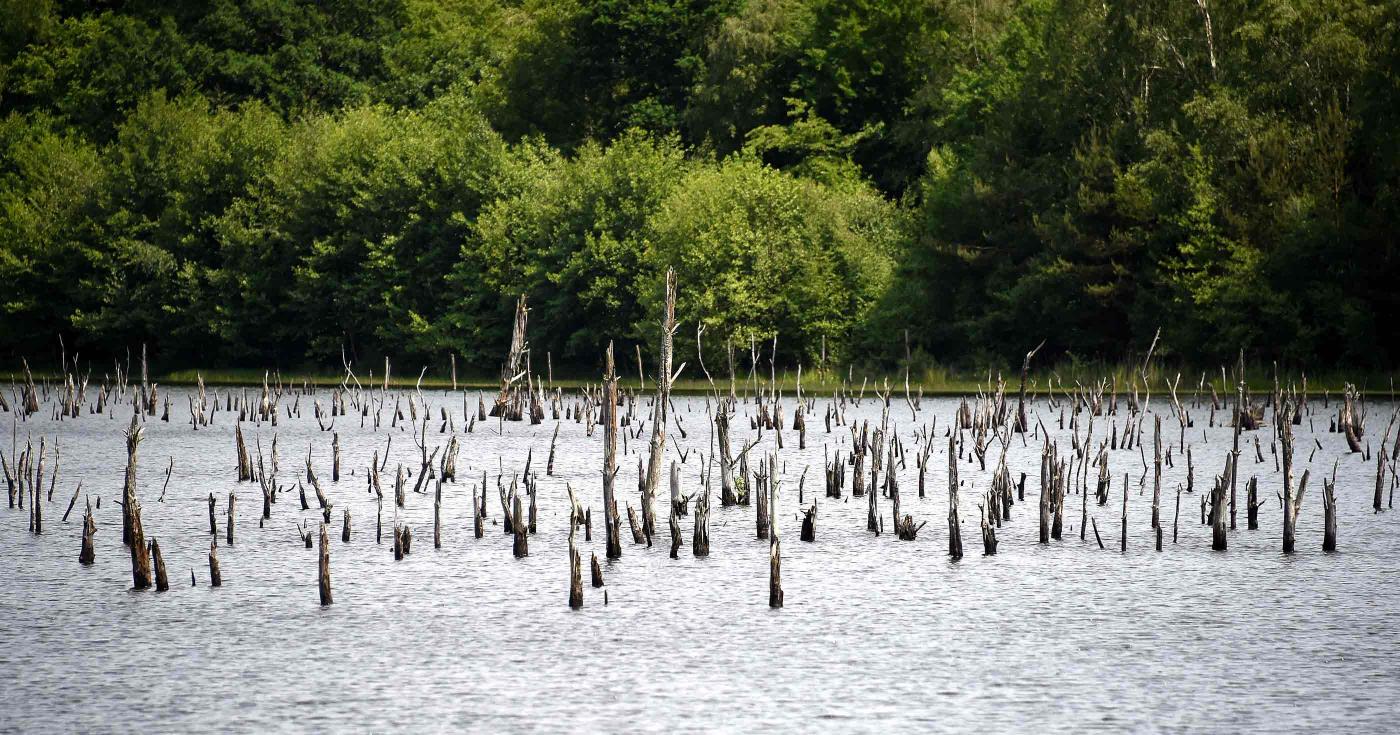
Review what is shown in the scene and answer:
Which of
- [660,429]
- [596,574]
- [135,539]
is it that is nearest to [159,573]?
[135,539]

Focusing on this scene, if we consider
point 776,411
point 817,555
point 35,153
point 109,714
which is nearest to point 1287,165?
point 776,411

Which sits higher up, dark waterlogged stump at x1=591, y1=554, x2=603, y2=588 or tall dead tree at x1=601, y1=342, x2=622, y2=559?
tall dead tree at x1=601, y1=342, x2=622, y2=559

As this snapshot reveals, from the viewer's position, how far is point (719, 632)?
18047 millimetres

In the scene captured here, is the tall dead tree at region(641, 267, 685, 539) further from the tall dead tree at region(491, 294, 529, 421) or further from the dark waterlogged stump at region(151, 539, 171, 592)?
the tall dead tree at region(491, 294, 529, 421)

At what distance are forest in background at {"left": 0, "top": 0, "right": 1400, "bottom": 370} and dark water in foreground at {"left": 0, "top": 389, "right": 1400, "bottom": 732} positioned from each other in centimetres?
3646

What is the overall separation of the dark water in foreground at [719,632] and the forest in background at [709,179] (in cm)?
3646

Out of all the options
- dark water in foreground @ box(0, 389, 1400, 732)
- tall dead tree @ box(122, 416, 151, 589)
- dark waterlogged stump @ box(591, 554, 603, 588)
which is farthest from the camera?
dark waterlogged stump @ box(591, 554, 603, 588)

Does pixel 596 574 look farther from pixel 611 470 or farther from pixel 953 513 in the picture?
pixel 953 513

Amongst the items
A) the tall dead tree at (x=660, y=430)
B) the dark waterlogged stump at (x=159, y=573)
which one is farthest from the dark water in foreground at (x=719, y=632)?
the tall dead tree at (x=660, y=430)

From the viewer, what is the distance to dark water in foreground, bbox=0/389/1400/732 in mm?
14703

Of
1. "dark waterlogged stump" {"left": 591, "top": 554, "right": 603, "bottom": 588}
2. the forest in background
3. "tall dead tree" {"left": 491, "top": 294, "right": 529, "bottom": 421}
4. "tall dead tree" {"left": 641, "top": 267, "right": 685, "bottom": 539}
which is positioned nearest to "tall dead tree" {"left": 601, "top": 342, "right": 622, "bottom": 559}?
"tall dead tree" {"left": 641, "top": 267, "right": 685, "bottom": 539}

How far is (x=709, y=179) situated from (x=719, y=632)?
194 feet

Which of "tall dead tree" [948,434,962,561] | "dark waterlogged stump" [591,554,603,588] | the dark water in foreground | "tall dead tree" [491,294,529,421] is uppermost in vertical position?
"tall dead tree" [491,294,529,421]

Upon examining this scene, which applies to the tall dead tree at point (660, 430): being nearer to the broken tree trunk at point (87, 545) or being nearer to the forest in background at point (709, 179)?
the broken tree trunk at point (87, 545)
